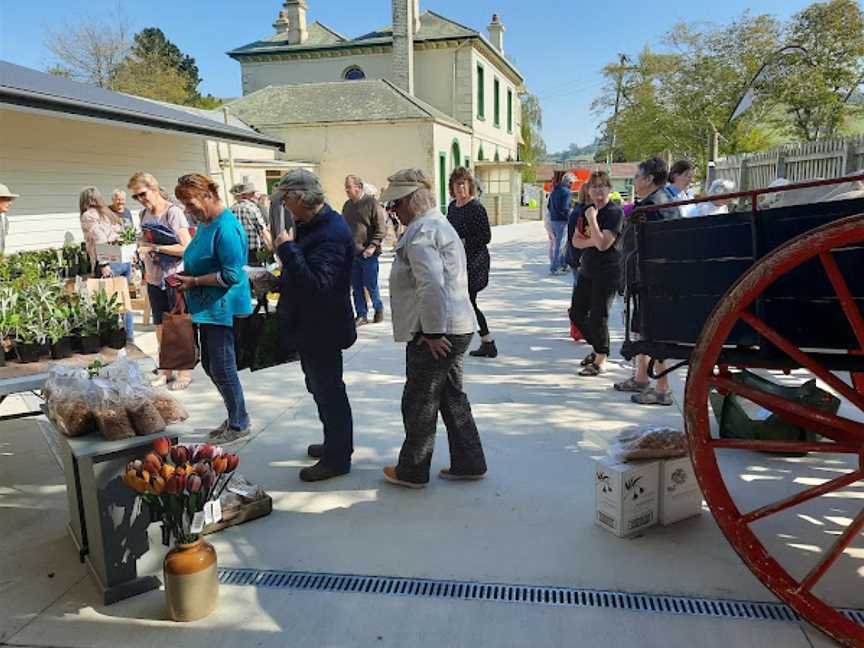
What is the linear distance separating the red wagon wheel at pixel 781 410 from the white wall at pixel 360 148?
1946cm

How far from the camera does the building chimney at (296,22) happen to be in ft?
92.9

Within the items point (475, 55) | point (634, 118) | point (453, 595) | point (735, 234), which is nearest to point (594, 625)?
point (453, 595)

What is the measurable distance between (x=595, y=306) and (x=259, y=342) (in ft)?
→ 9.40

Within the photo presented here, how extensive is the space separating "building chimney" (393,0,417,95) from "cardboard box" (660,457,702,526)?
996 inches

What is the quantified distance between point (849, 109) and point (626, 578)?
1982 cm

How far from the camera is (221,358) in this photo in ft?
13.5

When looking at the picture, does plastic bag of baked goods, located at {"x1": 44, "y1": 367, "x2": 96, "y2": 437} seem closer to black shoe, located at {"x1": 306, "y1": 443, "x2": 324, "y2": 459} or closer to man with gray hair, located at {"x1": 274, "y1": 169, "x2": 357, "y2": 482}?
man with gray hair, located at {"x1": 274, "y1": 169, "x2": 357, "y2": 482}

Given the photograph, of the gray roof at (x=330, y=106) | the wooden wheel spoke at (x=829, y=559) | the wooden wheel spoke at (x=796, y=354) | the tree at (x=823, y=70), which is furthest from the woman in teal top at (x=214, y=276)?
the tree at (x=823, y=70)

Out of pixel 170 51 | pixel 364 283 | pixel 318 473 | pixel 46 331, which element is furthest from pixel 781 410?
pixel 170 51

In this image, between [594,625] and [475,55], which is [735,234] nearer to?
[594,625]

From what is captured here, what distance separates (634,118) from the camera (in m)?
29.2

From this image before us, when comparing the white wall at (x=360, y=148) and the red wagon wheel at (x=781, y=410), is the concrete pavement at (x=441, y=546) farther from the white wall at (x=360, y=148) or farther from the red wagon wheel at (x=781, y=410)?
the white wall at (x=360, y=148)

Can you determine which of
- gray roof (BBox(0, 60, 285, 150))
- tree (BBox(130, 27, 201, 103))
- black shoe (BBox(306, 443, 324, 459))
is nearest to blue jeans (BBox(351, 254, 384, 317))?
gray roof (BBox(0, 60, 285, 150))

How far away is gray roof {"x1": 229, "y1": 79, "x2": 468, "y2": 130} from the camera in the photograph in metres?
21.2
